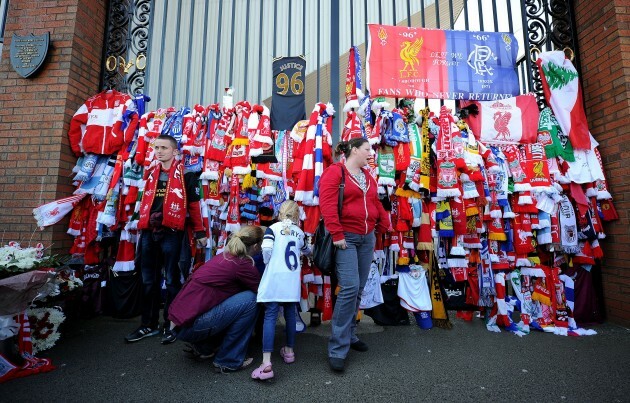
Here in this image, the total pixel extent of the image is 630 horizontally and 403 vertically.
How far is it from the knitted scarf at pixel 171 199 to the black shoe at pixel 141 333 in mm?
1152

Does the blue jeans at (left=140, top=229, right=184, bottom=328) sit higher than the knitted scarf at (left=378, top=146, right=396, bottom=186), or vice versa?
the knitted scarf at (left=378, top=146, right=396, bottom=186)

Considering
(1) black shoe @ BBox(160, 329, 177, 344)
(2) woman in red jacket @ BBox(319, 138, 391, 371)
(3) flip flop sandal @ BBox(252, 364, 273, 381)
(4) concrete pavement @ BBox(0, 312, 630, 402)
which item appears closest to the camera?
(4) concrete pavement @ BBox(0, 312, 630, 402)

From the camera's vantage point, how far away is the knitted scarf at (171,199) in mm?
3381

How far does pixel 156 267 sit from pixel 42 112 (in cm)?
275

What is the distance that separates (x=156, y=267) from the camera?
11.9ft

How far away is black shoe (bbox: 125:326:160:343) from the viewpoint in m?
3.41

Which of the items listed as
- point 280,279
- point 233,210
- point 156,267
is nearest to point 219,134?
point 233,210

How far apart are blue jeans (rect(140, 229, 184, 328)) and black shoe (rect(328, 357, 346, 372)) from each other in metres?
1.90

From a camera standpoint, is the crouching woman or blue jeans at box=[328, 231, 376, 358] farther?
blue jeans at box=[328, 231, 376, 358]

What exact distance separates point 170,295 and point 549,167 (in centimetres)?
511

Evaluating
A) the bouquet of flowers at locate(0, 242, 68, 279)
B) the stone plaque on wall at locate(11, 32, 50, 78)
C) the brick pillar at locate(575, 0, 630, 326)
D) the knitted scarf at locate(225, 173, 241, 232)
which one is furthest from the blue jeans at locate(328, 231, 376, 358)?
the stone plaque on wall at locate(11, 32, 50, 78)

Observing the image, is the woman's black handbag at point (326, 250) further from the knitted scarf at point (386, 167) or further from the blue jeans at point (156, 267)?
the blue jeans at point (156, 267)

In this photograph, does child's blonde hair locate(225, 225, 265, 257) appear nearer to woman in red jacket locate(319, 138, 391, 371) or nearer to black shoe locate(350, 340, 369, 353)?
woman in red jacket locate(319, 138, 391, 371)

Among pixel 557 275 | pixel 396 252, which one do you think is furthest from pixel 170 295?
pixel 557 275
